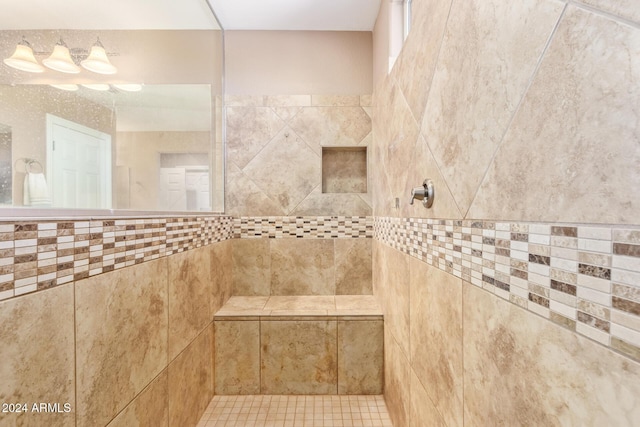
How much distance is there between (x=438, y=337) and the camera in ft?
3.27

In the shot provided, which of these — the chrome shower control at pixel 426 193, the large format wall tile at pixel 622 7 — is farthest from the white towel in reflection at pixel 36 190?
the large format wall tile at pixel 622 7

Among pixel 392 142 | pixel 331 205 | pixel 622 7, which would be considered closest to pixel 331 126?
pixel 331 205

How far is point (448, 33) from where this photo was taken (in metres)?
0.93

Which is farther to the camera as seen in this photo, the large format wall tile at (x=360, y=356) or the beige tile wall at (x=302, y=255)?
the beige tile wall at (x=302, y=255)

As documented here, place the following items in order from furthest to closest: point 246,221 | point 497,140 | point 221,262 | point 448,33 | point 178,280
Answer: point 246,221 < point 221,262 < point 178,280 < point 448,33 < point 497,140

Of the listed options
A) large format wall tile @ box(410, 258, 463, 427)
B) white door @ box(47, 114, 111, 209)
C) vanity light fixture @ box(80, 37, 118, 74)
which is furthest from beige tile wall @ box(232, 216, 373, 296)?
vanity light fixture @ box(80, 37, 118, 74)

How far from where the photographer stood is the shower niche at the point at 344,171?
245 cm

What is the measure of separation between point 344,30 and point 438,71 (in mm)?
1648

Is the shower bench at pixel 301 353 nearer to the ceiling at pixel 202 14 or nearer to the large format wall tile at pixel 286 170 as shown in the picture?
the large format wall tile at pixel 286 170

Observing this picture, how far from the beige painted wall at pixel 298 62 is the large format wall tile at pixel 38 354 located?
77.5 inches

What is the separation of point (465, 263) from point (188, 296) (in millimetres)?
1339

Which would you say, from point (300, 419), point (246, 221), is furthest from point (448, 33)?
point (300, 419)

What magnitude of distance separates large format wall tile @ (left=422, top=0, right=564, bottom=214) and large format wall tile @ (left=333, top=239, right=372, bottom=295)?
1364 mm

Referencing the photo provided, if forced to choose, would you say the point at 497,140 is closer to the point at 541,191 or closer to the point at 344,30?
the point at 541,191
